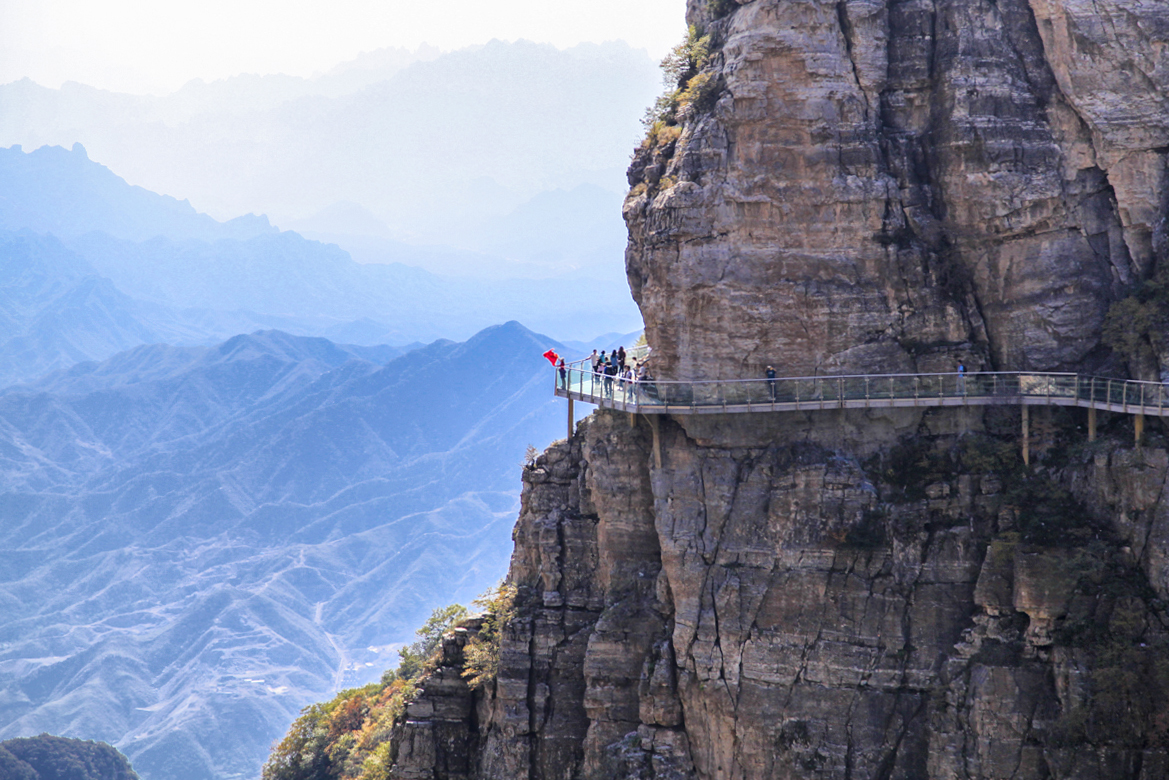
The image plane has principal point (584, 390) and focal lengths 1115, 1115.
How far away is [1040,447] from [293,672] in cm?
13609

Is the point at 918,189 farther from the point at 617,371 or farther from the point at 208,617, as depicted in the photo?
the point at 208,617

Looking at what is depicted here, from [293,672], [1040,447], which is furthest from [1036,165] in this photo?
[293,672]

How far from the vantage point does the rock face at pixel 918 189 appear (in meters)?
32.7

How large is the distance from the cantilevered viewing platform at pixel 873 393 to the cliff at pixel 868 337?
0.80 m

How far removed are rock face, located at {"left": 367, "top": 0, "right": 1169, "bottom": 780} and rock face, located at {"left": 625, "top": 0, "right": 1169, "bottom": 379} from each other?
0.07m

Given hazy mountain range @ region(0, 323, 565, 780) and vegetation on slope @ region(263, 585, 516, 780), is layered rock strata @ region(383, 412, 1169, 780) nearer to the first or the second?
vegetation on slope @ region(263, 585, 516, 780)

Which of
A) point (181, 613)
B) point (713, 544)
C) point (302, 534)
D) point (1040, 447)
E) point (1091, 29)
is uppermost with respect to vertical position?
point (302, 534)

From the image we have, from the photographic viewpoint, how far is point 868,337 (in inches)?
1320

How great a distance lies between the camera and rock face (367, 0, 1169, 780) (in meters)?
31.4

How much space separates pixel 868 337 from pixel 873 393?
1.77 m

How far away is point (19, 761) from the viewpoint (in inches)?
3750

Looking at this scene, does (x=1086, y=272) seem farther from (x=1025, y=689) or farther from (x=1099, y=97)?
(x=1025, y=689)

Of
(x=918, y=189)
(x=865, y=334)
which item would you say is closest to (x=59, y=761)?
(x=865, y=334)

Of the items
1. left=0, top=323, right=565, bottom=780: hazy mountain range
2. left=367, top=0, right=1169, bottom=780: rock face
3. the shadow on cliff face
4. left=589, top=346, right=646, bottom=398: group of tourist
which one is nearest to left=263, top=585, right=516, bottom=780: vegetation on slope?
the shadow on cliff face
